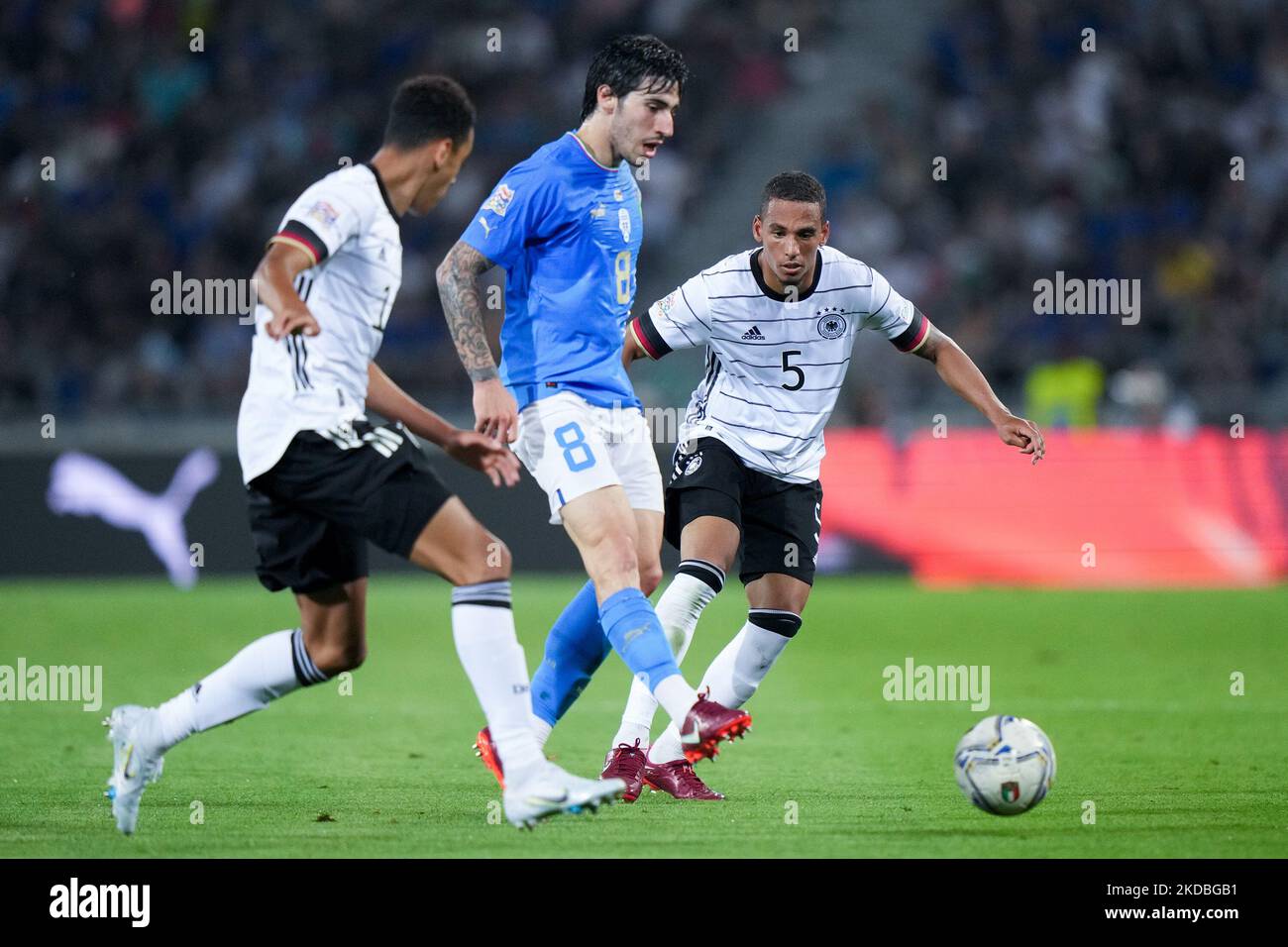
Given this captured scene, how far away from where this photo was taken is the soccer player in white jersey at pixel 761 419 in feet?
22.0

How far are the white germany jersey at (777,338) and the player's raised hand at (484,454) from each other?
168 cm

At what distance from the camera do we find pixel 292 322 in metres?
4.96

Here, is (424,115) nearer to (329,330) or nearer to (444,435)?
(329,330)

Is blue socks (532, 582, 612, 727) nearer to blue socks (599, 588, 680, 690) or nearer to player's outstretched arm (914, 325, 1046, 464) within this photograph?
blue socks (599, 588, 680, 690)

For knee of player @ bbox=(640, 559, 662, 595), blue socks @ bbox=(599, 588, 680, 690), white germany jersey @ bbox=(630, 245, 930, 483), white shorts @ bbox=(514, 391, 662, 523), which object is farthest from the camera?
white germany jersey @ bbox=(630, 245, 930, 483)

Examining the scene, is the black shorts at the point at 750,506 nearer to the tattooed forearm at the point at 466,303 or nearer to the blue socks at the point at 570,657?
the blue socks at the point at 570,657

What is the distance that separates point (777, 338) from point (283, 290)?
252cm

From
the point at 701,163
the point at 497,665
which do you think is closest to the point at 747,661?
the point at 497,665

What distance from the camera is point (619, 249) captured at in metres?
6.36

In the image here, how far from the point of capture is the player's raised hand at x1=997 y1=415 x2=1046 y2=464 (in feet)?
21.7

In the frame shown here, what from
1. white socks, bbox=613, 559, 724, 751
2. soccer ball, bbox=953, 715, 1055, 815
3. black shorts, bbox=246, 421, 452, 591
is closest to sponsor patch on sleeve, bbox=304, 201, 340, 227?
black shorts, bbox=246, 421, 452, 591

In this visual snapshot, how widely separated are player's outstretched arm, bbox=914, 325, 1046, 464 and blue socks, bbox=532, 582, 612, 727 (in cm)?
169

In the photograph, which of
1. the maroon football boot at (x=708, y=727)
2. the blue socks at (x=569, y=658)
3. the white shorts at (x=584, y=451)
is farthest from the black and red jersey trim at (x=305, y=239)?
the blue socks at (x=569, y=658)

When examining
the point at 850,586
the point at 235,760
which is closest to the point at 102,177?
the point at 850,586
